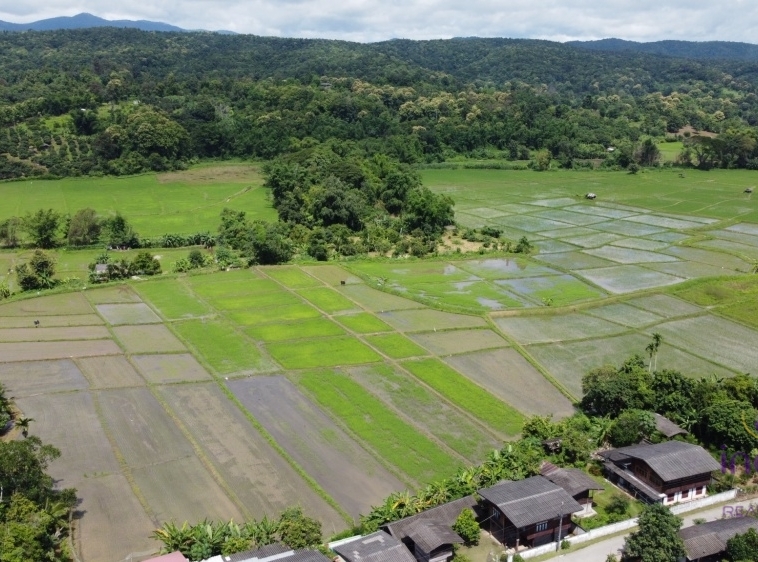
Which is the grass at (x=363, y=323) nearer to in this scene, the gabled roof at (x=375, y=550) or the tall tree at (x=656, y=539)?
the gabled roof at (x=375, y=550)

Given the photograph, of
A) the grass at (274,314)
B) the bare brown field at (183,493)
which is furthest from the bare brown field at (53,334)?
the bare brown field at (183,493)

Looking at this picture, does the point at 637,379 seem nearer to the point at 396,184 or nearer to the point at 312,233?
the point at 312,233

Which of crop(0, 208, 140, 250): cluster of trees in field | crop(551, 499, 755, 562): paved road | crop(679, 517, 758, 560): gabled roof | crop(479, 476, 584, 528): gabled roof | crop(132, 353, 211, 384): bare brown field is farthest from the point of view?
crop(0, 208, 140, 250): cluster of trees in field

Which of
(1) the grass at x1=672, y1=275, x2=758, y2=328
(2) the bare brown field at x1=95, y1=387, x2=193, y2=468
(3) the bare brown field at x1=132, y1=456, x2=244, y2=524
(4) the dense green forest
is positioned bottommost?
(3) the bare brown field at x1=132, y1=456, x2=244, y2=524

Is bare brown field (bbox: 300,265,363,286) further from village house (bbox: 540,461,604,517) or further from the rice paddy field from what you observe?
village house (bbox: 540,461,604,517)

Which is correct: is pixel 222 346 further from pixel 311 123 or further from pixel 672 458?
pixel 311 123

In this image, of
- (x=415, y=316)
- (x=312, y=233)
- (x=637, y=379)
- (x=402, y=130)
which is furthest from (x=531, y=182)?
(x=637, y=379)

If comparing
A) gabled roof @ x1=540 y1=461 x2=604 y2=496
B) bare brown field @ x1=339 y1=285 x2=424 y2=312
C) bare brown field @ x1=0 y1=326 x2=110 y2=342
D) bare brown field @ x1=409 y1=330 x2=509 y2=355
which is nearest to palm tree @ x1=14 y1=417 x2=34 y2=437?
bare brown field @ x1=0 y1=326 x2=110 y2=342
